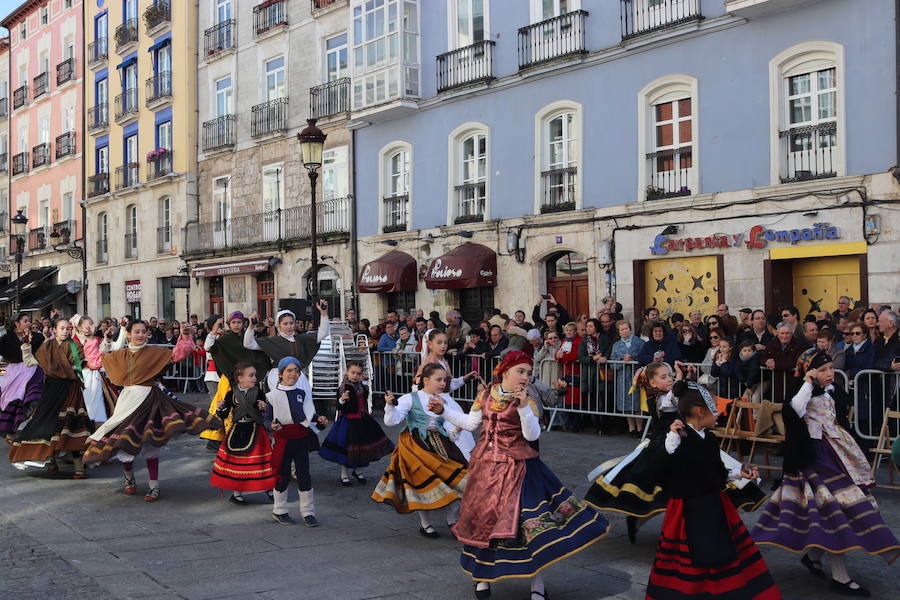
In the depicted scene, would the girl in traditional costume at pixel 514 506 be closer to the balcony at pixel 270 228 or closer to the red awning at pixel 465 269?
the red awning at pixel 465 269

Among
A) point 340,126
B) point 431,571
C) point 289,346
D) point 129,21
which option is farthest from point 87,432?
point 129,21

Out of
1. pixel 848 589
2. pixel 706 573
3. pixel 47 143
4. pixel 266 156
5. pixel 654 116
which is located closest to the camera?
pixel 706 573

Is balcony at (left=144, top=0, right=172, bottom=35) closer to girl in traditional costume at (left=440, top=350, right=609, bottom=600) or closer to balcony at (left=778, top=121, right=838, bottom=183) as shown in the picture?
balcony at (left=778, top=121, right=838, bottom=183)

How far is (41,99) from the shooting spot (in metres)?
41.9

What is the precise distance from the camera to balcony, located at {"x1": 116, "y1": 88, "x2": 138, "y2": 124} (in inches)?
1348

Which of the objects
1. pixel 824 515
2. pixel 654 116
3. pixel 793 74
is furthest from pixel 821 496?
pixel 654 116

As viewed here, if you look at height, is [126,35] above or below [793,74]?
above

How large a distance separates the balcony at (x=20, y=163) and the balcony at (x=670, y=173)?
113 feet

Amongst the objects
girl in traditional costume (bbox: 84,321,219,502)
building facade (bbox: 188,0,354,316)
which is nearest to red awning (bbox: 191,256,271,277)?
building facade (bbox: 188,0,354,316)

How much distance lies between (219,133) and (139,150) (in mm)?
5664

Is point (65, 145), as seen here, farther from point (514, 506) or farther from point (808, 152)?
point (514, 506)

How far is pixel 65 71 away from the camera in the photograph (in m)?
39.6

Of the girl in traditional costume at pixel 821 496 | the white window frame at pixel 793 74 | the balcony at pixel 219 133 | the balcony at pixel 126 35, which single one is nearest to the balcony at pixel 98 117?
the balcony at pixel 126 35

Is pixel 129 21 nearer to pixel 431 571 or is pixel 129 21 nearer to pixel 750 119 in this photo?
pixel 750 119
